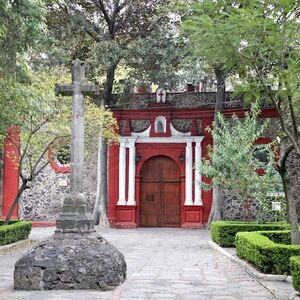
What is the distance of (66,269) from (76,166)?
1804mm

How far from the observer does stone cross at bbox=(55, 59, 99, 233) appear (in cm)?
777

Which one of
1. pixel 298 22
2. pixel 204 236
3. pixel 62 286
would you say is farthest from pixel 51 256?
pixel 204 236

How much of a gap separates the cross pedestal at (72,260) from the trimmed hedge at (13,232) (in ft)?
19.0

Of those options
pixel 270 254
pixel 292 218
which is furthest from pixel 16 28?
pixel 292 218

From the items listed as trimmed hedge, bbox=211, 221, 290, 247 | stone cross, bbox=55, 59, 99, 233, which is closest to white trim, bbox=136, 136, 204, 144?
trimmed hedge, bbox=211, 221, 290, 247

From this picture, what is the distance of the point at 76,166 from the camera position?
8.15 m

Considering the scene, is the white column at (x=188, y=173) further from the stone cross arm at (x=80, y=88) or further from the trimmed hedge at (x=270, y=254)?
the stone cross arm at (x=80, y=88)

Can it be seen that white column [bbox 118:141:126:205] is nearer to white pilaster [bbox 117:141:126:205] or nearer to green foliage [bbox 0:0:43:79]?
white pilaster [bbox 117:141:126:205]

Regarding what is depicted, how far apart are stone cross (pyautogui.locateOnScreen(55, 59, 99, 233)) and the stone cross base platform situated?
0.47 m

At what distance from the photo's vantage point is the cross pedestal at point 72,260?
707 cm

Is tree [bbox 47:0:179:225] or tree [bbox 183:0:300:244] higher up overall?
tree [bbox 47:0:179:225]

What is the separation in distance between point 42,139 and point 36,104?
164 inches

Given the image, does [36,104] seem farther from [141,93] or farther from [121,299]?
[141,93]

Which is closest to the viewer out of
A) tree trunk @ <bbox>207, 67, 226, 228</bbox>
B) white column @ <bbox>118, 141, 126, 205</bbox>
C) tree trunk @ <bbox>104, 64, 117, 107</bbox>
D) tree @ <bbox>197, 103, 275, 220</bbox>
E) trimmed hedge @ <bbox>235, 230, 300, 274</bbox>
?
trimmed hedge @ <bbox>235, 230, 300, 274</bbox>
